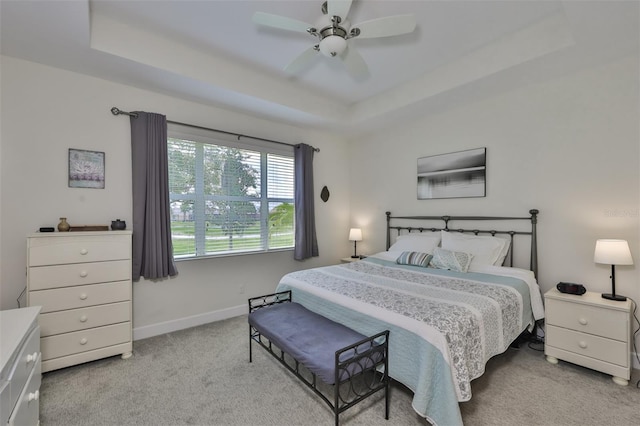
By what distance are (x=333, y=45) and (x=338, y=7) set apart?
0.23 metres

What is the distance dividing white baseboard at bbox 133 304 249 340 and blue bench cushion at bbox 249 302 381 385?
1306 mm

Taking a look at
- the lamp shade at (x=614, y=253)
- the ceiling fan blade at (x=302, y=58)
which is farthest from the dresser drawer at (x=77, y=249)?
the lamp shade at (x=614, y=253)

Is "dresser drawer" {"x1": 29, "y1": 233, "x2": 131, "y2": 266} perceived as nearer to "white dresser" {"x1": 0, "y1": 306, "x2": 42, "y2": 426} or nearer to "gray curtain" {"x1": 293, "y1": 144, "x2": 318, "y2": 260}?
"white dresser" {"x1": 0, "y1": 306, "x2": 42, "y2": 426}

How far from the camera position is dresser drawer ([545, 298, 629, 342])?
2082 millimetres

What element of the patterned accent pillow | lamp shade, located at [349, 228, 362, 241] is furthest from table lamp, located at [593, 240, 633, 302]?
lamp shade, located at [349, 228, 362, 241]

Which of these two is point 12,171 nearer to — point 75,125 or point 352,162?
point 75,125

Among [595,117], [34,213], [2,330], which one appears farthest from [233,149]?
[595,117]

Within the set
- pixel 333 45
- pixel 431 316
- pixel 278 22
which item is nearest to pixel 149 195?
pixel 278 22

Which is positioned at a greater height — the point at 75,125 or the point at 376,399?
the point at 75,125

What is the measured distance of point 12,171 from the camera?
238cm

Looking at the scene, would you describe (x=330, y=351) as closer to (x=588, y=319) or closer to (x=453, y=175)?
(x=588, y=319)

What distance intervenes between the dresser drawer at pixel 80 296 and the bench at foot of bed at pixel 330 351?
3.96 feet

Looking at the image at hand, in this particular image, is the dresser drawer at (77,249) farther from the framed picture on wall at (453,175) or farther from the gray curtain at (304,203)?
the framed picture on wall at (453,175)

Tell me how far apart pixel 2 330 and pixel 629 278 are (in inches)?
166
